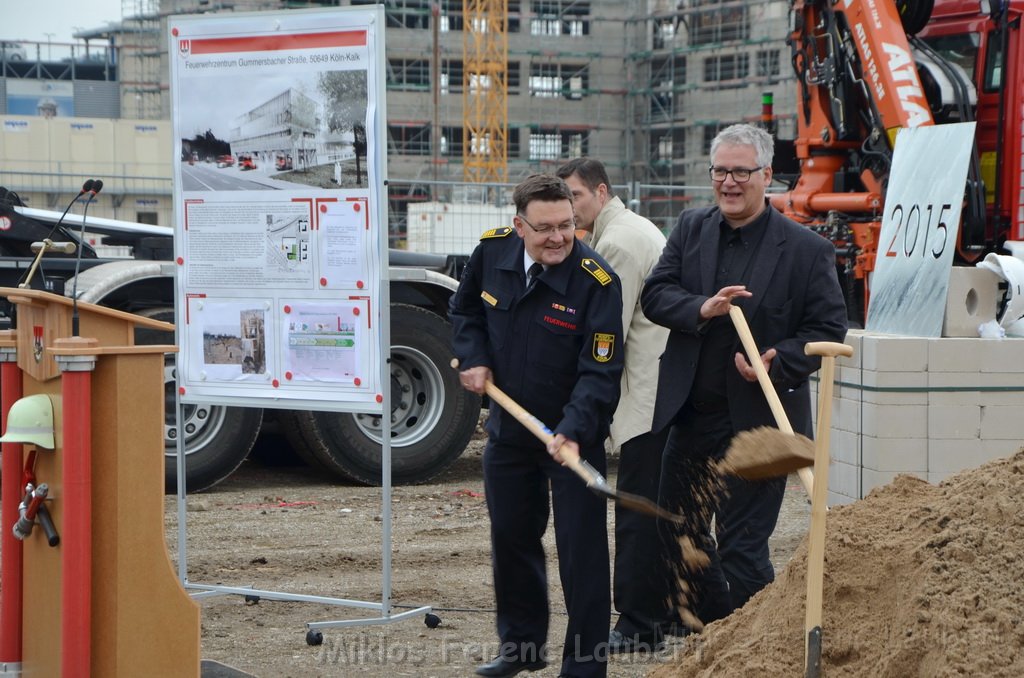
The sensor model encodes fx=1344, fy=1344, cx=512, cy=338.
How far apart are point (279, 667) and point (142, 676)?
966 millimetres

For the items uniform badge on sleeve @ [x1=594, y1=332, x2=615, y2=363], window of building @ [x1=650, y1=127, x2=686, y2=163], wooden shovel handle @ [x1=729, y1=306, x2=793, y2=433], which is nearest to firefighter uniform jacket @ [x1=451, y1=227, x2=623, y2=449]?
uniform badge on sleeve @ [x1=594, y1=332, x2=615, y2=363]

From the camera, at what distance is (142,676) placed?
13.8ft

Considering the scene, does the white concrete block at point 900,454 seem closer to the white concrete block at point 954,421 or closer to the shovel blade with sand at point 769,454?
the white concrete block at point 954,421

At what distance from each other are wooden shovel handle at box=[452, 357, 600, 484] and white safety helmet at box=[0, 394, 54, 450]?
4.72 feet

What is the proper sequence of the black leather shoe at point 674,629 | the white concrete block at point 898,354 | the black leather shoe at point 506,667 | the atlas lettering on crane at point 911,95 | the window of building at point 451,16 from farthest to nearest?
the window of building at point 451,16 < the atlas lettering on crane at point 911,95 < the white concrete block at point 898,354 < the black leather shoe at point 674,629 < the black leather shoe at point 506,667

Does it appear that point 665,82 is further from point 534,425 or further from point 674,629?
point 534,425

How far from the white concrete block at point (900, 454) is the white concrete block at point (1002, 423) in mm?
341

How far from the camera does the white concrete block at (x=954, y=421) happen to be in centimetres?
666

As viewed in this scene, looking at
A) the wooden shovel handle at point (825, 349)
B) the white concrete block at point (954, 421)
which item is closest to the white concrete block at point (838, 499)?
the white concrete block at point (954, 421)

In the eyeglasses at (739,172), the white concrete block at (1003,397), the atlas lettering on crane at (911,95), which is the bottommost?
the white concrete block at (1003,397)

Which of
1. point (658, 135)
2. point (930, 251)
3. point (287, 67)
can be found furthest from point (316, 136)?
point (658, 135)

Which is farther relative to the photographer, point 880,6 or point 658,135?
point 658,135

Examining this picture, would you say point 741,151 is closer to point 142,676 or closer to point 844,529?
point 844,529

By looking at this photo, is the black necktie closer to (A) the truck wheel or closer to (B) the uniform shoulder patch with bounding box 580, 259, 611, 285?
(B) the uniform shoulder patch with bounding box 580, 259, 611, 285
